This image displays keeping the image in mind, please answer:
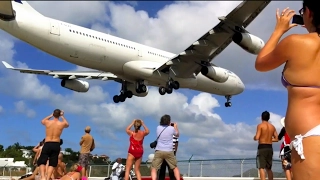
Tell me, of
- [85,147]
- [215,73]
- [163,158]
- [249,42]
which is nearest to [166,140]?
[163,158]

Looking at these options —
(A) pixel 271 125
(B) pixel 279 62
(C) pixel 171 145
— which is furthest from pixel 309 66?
(A) pixel 271 125

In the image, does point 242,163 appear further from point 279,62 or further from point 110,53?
point 279,62

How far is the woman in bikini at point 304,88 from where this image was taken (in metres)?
2.27

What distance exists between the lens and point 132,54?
24234mm

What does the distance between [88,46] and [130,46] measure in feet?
11.2

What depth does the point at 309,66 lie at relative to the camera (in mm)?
2326

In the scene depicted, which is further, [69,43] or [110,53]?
[110,53]

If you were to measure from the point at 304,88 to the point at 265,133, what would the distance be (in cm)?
749

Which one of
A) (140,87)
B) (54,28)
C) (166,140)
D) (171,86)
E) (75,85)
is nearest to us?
(166,140)

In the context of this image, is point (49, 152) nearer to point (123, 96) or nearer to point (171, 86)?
point (171, 86)

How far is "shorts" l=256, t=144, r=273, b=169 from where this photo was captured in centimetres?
965

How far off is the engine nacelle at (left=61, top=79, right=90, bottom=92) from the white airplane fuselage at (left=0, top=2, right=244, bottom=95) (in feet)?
11.0

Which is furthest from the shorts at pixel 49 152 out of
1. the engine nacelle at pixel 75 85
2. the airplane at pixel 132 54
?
the engine nacelle at pixel 75 85

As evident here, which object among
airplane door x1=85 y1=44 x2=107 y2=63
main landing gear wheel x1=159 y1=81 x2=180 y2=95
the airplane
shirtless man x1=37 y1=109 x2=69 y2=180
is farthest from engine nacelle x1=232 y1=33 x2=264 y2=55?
shirtless man x1=37 y1=109 x2=69 y2=180
